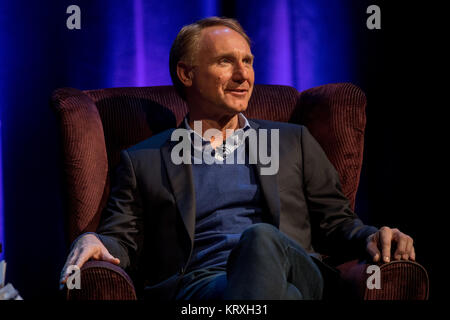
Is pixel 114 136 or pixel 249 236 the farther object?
pixel 114 136

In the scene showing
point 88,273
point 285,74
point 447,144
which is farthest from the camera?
point 285,74

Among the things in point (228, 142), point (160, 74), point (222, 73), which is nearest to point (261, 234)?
point (228, 142)

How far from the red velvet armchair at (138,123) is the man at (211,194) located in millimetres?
97

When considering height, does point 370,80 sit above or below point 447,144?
above

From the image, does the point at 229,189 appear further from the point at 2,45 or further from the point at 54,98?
the point at 2,45

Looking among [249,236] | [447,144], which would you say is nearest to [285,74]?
[447,144]

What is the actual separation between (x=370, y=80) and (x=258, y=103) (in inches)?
27.3

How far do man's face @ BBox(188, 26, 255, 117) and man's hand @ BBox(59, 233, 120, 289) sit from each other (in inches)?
25.3

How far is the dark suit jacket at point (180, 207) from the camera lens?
1685 mm

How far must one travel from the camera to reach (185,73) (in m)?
1.95

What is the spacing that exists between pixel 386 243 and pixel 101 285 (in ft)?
2.56

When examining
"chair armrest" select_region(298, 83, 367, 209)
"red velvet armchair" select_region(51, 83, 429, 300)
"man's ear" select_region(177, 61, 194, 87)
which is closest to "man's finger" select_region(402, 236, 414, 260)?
"red velvet armchair" select_region(51, 83, 429, 300)

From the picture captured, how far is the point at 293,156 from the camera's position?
182 centimetres
